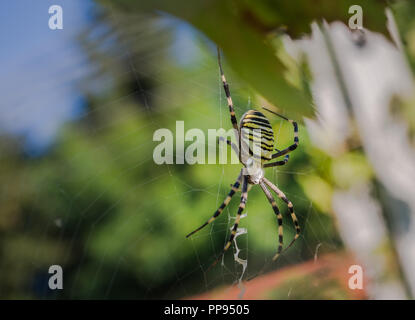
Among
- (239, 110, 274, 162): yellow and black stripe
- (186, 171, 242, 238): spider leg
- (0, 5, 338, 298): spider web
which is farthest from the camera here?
(0, 5, 338, 298): spider web

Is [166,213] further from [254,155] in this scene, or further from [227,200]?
[254,155]

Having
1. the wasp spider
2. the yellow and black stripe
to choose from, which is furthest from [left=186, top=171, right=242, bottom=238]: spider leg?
the yellow and black stripe

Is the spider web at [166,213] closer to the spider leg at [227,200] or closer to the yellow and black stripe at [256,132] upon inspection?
the spider leg at [227,200]

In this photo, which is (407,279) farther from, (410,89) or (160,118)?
(160,118)

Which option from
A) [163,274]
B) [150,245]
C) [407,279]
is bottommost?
[407,279]

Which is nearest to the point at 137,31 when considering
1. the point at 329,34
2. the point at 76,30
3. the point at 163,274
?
the point at 76,30

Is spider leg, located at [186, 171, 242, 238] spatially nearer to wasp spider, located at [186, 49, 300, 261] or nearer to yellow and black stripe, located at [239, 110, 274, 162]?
wasp spider, located at [186, 49, 300, 261]

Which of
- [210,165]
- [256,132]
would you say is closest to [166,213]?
[210,165]
